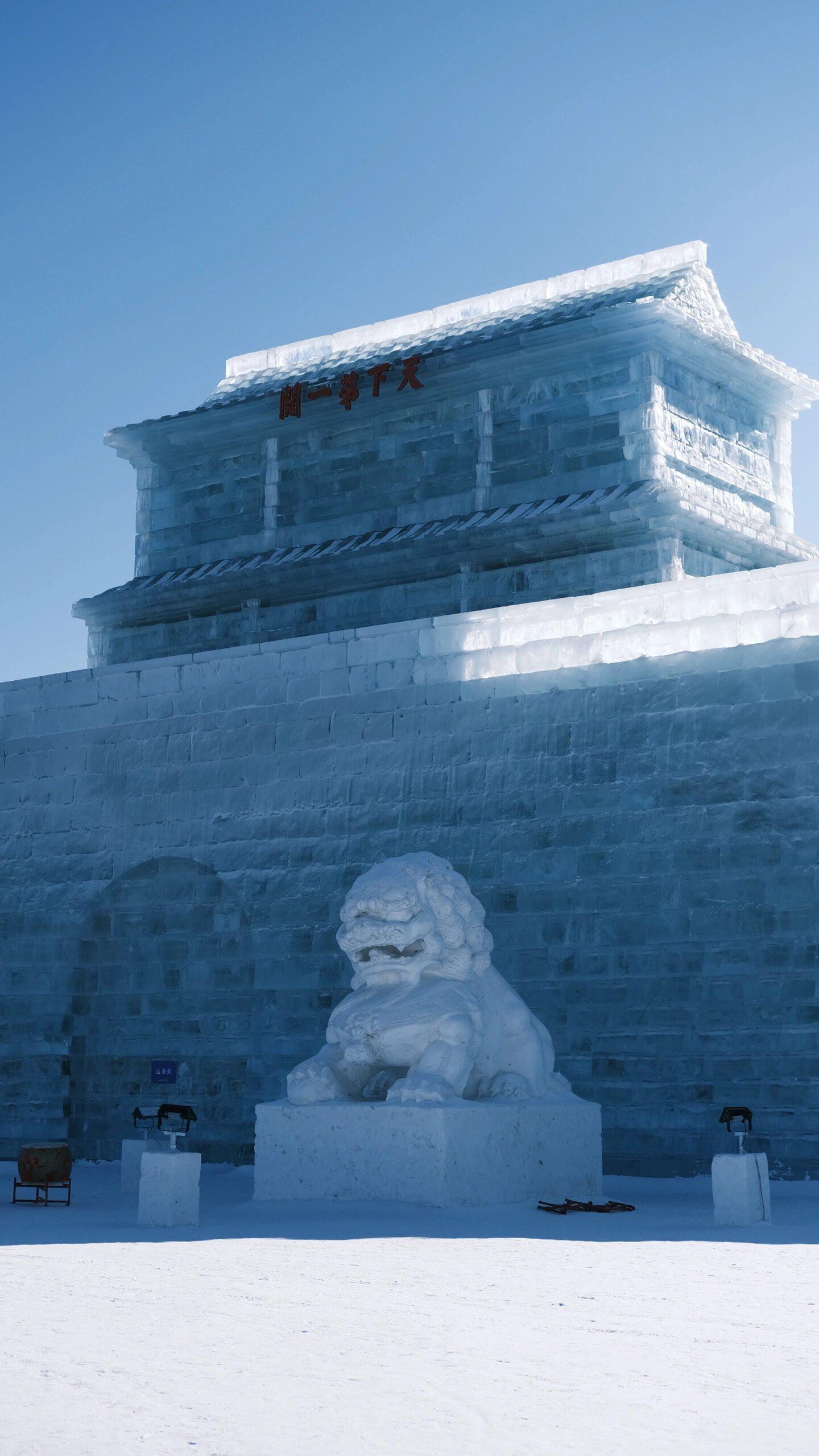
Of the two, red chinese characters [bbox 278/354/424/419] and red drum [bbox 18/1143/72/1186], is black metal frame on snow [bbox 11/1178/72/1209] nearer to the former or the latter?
red drum [bbox 18/1143/72/1186]

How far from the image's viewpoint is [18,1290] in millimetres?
5801

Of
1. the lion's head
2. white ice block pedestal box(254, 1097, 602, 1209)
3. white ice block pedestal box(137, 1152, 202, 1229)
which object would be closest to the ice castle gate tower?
white ice block pedestal box(254, 1097, 602, 1209)

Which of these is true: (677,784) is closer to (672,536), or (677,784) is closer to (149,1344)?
(672,536)

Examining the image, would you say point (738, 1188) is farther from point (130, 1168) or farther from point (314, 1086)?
point (130, 1168)

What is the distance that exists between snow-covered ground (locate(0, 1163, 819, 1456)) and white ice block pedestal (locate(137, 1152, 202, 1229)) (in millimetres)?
137

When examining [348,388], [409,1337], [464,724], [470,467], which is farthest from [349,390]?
[409,1337]

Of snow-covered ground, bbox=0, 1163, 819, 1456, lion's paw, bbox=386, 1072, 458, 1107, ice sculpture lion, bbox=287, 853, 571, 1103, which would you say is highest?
ice sculpture lion, bbox=287, 853, 571, 1103

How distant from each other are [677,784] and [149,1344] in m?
7.19

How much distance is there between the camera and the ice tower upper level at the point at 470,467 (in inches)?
656

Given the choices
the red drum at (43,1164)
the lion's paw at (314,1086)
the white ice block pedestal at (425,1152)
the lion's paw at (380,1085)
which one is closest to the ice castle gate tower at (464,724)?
the white ice block pedestal at (425,1152)

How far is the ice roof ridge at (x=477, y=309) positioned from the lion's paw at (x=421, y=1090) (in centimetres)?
1152

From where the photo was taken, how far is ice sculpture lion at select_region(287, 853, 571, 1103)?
347 inches

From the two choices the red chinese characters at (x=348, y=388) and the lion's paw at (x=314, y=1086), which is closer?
the lion's paw at (x=314, y=1086)

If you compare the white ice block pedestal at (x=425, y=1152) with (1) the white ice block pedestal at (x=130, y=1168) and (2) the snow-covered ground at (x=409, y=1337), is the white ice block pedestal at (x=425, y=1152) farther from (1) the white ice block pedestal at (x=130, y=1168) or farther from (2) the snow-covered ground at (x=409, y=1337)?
(1) the white ice block pedestal at (x=130, y=1168)
